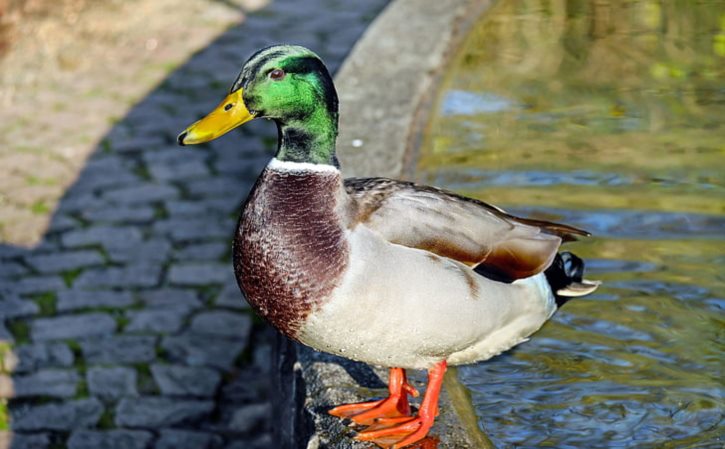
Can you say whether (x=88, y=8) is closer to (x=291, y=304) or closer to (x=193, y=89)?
(x=193, y=89)

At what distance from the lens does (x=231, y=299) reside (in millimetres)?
4867

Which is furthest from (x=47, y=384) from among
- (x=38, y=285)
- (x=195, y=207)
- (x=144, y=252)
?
(x=195, y=207)

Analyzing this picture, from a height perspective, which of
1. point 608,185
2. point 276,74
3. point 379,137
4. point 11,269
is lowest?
point 11,269

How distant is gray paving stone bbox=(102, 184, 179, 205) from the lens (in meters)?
5.63

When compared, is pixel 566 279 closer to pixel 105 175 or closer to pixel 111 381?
pixel 111 381

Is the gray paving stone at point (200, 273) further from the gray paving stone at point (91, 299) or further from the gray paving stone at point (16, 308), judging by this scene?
the gray paving stone at point (16, 308)

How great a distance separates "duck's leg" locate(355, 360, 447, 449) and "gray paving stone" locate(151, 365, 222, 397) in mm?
1631

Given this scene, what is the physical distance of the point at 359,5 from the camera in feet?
26.1

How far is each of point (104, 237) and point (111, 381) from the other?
114 cm

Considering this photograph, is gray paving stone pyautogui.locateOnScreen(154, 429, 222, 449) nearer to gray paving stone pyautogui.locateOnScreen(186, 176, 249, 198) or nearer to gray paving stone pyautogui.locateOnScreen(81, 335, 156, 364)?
gray paving stone pyautogui.locateOnScreen(81, 335, 156, 364)

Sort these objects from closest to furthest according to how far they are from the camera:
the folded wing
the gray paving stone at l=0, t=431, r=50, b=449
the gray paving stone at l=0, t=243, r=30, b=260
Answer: the folded wing < the gray paving stone at l=0, t=431, r=50, b=449 < the gray paving stone at l=0, t=243, r=30, b=260

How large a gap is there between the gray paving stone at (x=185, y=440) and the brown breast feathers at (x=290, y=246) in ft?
4.77

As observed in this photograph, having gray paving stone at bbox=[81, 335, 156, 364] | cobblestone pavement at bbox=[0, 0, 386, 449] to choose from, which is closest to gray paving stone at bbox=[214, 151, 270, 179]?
cobblestone pavement at bbox=[0, 0, 386, 449]

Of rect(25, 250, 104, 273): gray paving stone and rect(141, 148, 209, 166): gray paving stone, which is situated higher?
rect(141, 148, 209, 166): gray paving stone
